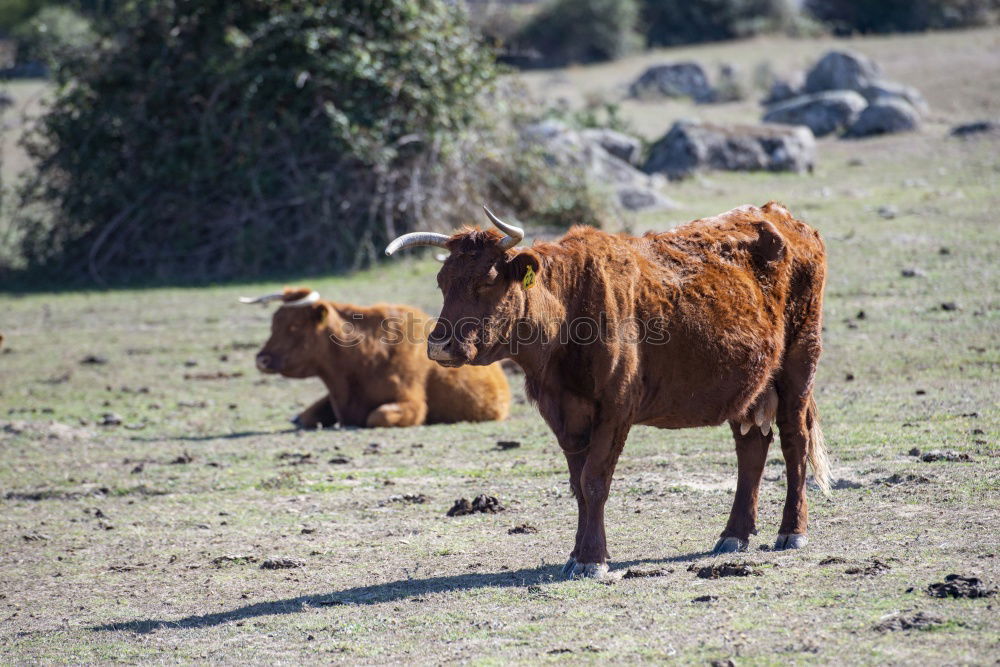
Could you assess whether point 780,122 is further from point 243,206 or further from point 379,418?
point 379,418

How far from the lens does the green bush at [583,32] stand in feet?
133

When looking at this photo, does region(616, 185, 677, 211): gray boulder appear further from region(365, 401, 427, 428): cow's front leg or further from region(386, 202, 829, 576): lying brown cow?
region(386, 202, 829, 576): lying brown cow

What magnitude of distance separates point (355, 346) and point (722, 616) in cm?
671

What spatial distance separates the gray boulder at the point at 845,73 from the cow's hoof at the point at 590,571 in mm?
23943

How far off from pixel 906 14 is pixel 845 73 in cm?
1249

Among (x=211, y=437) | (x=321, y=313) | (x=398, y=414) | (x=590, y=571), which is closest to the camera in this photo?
(x=590, y=571)

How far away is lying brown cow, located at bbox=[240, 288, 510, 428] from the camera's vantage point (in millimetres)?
11891

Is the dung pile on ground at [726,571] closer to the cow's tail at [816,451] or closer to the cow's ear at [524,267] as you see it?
the cow's tail at [816,451]

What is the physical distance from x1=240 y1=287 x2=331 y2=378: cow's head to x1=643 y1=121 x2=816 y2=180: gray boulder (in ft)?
40.2

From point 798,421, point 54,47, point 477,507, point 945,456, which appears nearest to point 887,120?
point 54,47

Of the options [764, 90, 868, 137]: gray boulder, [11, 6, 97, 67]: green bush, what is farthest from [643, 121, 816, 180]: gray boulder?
[11, 6, 97, 67]: green bush

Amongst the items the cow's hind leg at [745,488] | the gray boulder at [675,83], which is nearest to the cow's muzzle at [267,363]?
the cow's hind leg at [745,488]

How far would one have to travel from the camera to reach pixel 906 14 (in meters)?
40.0

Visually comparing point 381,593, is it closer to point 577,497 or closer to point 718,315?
point 577,497
